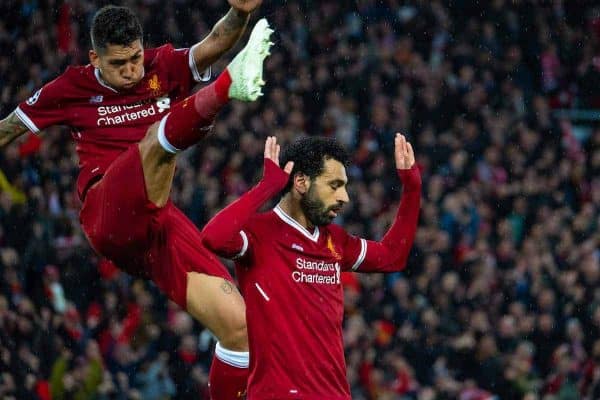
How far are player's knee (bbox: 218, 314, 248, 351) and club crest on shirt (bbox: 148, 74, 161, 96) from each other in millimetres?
1257

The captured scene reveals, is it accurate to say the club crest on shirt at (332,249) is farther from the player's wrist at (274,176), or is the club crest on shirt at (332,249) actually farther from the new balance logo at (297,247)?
the player's wrist at (274,176)

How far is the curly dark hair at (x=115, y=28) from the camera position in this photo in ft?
23.9

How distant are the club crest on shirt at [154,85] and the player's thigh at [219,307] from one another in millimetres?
975

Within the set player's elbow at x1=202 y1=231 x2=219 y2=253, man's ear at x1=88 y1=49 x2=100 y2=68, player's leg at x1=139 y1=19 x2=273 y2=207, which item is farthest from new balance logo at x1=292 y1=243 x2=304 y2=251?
man's ear at x1=88 y1=49 x2=100 y2=68

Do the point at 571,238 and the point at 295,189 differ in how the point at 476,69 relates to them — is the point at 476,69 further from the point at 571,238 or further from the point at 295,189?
the point at 295,189

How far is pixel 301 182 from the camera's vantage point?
695 centimetres

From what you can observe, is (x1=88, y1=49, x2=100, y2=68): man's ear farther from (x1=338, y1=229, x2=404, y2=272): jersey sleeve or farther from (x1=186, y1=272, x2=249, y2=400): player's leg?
(x1=338, y1=229, x2=404, y2=272): jersey sleeve

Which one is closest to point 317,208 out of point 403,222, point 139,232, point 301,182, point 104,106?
point 301,182

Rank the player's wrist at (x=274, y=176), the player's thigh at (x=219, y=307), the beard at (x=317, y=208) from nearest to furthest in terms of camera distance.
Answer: the player's wrist at (x=274, y=176), the beard at (x=317, y=208), the player's thigh at (x=219, y=307)

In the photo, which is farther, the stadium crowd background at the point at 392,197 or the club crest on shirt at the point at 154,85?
the stadium crowd background at the point at 392,197

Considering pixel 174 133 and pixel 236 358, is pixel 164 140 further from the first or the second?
pixel 236 358

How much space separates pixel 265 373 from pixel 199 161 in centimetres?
881

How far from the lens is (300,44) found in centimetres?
1792

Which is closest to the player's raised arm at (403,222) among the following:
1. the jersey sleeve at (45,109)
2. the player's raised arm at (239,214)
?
the player's raised arm at (239,214)
